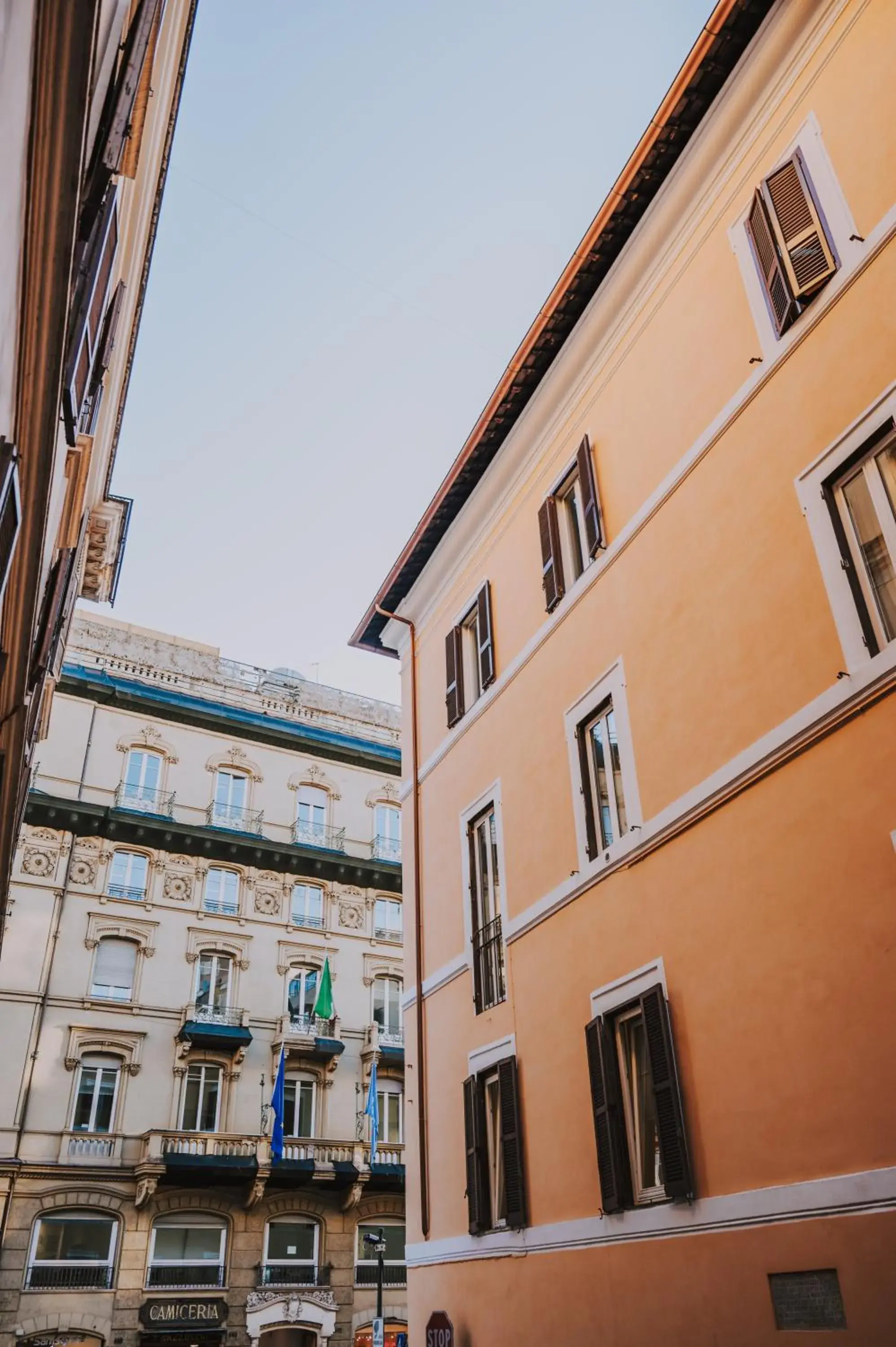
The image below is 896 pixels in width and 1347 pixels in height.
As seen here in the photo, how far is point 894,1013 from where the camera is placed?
6309 millimetres

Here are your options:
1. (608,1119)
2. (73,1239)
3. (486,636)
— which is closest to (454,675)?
(486,636)

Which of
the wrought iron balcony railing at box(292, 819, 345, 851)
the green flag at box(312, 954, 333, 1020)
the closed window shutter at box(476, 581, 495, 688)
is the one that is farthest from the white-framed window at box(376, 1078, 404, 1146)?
the closed window shutter at box(476, 581, 495, 688)

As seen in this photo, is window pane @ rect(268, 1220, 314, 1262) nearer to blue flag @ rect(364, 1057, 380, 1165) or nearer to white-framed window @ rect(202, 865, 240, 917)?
blue flag @ rect(364, 1057, 380, 1165)

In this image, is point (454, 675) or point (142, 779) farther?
point (142, 779)

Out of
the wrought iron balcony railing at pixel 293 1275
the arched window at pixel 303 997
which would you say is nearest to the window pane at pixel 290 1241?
the wrought iron balcony railing at pixel 293 1275

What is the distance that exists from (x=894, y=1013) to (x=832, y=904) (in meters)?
0.87

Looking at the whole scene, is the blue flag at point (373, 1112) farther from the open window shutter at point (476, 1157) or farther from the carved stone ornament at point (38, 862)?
the open window shutter at point (476, 1157)

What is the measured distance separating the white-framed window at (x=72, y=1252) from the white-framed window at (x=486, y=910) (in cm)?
1823

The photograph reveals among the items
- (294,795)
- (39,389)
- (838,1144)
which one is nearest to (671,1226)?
(838,1144)

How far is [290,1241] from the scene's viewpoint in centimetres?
2705

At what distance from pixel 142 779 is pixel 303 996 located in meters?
7.95

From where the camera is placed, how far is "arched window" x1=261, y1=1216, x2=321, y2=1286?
1036 inches

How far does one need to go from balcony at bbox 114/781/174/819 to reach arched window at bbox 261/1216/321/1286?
11431 mm

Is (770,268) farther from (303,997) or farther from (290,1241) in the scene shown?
(290,1241)
